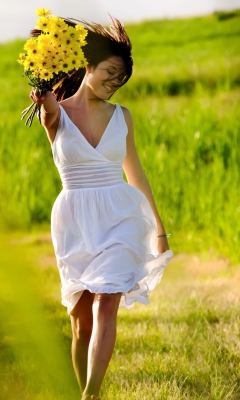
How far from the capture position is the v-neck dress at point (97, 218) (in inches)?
82.7

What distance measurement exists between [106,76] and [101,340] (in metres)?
0.75

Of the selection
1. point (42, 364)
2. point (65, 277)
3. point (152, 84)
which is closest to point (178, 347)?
point (65, 277)

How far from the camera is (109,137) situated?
88.1 inches

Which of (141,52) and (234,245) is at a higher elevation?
(234,245)

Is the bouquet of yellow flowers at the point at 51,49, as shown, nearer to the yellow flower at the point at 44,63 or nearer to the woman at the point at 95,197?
the yellow flower at the point at 44,63

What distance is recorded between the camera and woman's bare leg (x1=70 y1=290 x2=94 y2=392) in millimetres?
2242

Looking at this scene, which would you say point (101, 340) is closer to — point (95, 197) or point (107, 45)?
point (95, 197)

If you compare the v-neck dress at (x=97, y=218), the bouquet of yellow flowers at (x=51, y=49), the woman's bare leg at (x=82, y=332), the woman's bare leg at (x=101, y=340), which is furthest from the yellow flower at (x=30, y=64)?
the woman's bare leg at (x=82, y=332)

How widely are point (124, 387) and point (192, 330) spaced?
Answer: 0.74 metres

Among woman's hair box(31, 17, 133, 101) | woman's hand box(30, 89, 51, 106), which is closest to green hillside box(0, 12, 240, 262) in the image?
woman's hair box(31, 17, 133, 101)

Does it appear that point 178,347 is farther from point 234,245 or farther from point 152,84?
point 152,84

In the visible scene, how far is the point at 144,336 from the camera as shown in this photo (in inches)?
129

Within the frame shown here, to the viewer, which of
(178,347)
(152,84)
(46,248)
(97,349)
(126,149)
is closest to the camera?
(97,349)

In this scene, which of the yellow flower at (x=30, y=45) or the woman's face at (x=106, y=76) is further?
the woman's face at (x=106, y=76)
